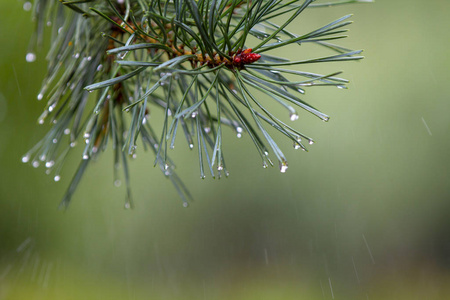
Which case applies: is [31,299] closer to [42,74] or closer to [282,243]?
[42,74]

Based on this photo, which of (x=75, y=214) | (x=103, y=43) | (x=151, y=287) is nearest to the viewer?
(x=103, y=43)

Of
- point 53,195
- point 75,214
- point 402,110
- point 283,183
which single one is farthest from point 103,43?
point 402,110

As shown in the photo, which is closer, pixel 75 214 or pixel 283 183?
pixel 75 214

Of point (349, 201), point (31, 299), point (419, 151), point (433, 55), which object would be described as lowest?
point (31, 299)

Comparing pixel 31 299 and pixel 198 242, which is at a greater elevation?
pixel 198 242

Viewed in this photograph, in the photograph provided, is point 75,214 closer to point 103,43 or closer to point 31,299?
point 31,299

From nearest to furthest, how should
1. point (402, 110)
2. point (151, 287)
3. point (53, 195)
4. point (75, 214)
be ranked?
1. point (53, 195)
2. point (75, 214)
3. point (402, 110)
4. point (151, 287)

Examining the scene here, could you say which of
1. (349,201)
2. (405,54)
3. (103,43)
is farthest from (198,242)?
(103,43)
